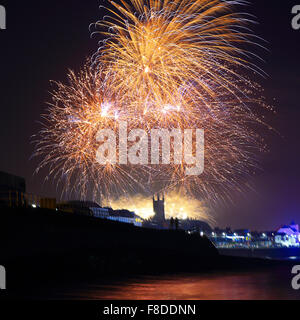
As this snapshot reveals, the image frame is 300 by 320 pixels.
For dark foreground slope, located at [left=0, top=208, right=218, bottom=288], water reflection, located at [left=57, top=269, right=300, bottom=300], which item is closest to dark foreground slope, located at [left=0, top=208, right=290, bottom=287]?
dark foreground slope, located at [left=0, top=208, right=218, bottom=288]

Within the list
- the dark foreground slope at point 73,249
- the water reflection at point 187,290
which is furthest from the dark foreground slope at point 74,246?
the water reflection at point 187,290

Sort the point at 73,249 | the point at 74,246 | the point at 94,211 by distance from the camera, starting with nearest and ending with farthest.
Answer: the point at 73,249
the point at 74,246
the point at 94,211

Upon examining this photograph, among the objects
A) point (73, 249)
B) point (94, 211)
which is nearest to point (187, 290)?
point (73, 249)

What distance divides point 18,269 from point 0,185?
11.7 m

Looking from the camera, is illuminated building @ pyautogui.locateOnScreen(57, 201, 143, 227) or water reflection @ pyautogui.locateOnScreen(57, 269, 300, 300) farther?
illuminated building @ pyautogui.locateOnScreen(57, 201, 143, 227)

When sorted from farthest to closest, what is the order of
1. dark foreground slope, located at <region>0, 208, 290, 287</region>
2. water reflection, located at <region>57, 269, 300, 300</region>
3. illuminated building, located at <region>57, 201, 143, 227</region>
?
illuminated building, located at <region>57, 201, 143, 227</region>, dark foreground slope, located at <region>0, 208, 290, 287</region>, water reflection, located at <region>57, 269, 300, 300</region>

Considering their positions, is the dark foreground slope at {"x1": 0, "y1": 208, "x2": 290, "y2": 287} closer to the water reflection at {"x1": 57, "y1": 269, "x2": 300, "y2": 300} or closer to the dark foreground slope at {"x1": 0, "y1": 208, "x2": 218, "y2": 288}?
the dark foreground slope at {"x1": 0, "y1": 208, "x2": 218, "y2": 288}

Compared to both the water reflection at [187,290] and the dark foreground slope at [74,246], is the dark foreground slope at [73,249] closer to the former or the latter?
the dark foreground slope at [74,246]

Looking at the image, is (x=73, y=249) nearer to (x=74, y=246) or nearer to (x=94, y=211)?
(x=74, y=246)

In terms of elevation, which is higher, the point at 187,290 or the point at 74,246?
the point at 74,246
